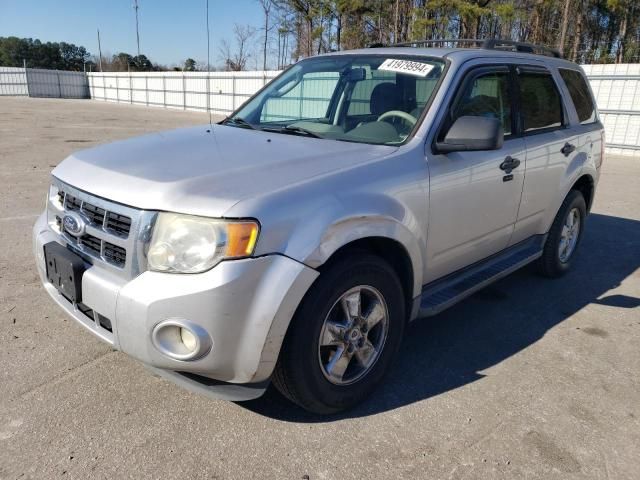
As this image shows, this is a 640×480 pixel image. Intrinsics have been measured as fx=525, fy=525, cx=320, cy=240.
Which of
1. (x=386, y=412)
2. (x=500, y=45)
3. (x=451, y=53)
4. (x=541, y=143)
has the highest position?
(x=500, y=45)

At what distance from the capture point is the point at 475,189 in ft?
10.6

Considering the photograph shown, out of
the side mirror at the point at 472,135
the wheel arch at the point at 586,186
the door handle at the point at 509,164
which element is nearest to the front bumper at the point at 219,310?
the side mirror at the point at 472,135

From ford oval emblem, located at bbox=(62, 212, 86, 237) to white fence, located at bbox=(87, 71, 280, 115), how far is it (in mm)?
20663

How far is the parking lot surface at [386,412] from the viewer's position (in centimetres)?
230

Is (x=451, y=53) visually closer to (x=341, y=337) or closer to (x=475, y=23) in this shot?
(x=341, y=337)

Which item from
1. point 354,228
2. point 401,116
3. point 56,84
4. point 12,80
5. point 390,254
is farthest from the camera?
point 56,84

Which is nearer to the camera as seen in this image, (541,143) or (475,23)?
(541,143)

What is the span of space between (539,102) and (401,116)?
5.19 ft

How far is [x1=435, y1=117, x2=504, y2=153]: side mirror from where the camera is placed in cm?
286

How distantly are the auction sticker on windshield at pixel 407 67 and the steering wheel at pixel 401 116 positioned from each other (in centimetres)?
30

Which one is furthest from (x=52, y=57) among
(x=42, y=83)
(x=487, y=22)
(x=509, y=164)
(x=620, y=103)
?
(x=509, y=164)

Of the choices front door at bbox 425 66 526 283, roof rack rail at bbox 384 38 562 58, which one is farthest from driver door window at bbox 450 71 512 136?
roof rack rail at bbox 384 38 562 58

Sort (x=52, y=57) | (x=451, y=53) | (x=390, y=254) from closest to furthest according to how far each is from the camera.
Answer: (x=390, y=254)
(x=451, y=53)
(x=52, y=57)

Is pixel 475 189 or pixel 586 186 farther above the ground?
pixel 475 189
